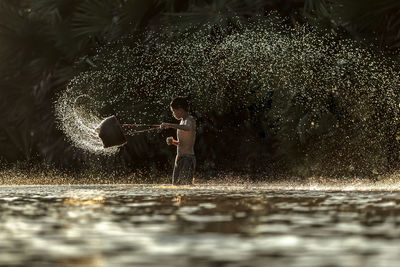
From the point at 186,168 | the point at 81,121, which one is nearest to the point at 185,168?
the point at 186,168

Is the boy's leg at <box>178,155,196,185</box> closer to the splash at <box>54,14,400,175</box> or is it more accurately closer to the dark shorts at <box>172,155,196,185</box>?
the dark shorts at <box>172,155,196,185</box>

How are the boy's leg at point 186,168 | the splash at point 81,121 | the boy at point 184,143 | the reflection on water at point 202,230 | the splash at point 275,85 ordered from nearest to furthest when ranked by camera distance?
the reflection on water at point 202,230
the boy at point 184,143
the boy's leg at point 186,168
the splash at point 275,85
the splash at point 81,121

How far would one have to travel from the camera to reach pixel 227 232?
6.45 m

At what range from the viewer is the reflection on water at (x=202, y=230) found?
5.19 meters

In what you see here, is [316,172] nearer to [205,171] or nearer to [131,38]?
[205,171]

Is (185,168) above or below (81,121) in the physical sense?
below

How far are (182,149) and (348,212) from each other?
4.35 metres

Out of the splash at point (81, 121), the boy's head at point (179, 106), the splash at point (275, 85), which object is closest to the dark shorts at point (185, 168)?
the boy's head at point (179, 106)

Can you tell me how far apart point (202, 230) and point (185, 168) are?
18.5 ft

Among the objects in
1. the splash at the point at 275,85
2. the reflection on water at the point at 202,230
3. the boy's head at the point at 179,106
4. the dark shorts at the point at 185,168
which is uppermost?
the splash at the point at 275,85

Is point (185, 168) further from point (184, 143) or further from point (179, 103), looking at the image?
point (179, 103)

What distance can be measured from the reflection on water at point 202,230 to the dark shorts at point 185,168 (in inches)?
59.7

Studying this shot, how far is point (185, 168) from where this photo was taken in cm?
1225

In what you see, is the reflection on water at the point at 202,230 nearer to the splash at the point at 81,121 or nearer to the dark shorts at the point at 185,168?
the dark shorts at the point at 185,168
